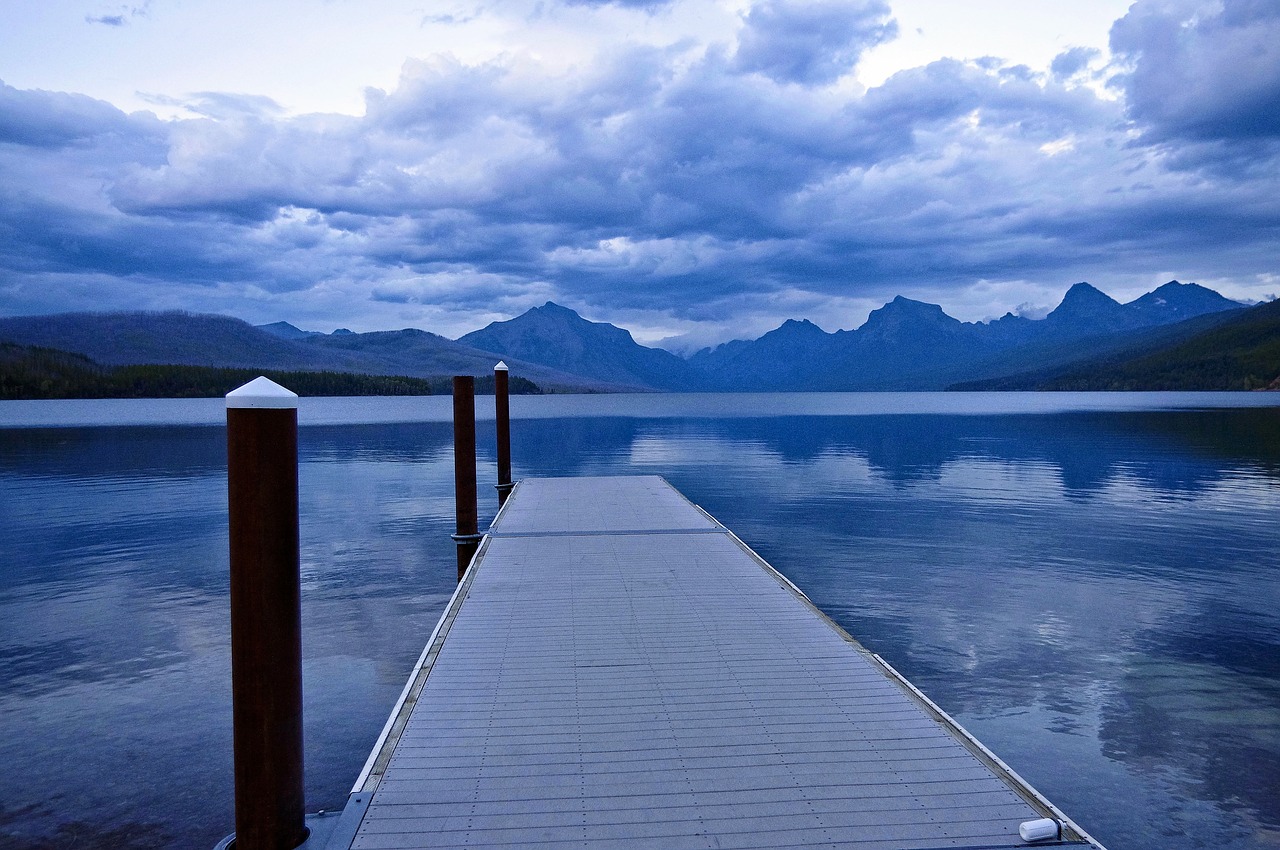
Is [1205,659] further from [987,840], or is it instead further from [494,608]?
[494,608]

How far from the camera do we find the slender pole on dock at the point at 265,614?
14.4ft

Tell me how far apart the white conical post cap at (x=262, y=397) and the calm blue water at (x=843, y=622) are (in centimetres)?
429

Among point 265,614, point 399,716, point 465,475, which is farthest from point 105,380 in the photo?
point 265,614

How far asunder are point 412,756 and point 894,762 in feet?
10.1

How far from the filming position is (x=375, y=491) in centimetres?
2720

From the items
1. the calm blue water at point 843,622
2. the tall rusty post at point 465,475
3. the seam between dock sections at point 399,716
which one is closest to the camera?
the seam between dock sections at point 399,716

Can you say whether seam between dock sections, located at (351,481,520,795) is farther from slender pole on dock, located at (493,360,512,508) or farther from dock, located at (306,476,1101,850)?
slender pole on dock, located at (493,360,512,508)

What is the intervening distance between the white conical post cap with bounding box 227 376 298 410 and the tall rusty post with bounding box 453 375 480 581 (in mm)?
10806

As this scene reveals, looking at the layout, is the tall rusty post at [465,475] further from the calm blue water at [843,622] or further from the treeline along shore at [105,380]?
the treeline along shore at [105,380]

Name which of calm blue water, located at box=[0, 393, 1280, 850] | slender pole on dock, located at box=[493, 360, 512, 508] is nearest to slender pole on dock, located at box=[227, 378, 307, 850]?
calm blue water, located at box=[0, 393, 1280, 850]

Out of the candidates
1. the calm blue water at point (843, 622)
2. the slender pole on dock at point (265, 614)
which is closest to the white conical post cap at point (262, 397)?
the slender pole on dock at point (265, 614)

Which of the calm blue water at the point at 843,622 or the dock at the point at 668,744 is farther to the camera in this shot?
the calm blue water at the point at 843,622

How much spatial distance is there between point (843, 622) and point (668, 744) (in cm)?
722

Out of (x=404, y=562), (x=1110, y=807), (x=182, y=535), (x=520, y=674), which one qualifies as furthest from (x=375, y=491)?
(x=1110, y=807)
